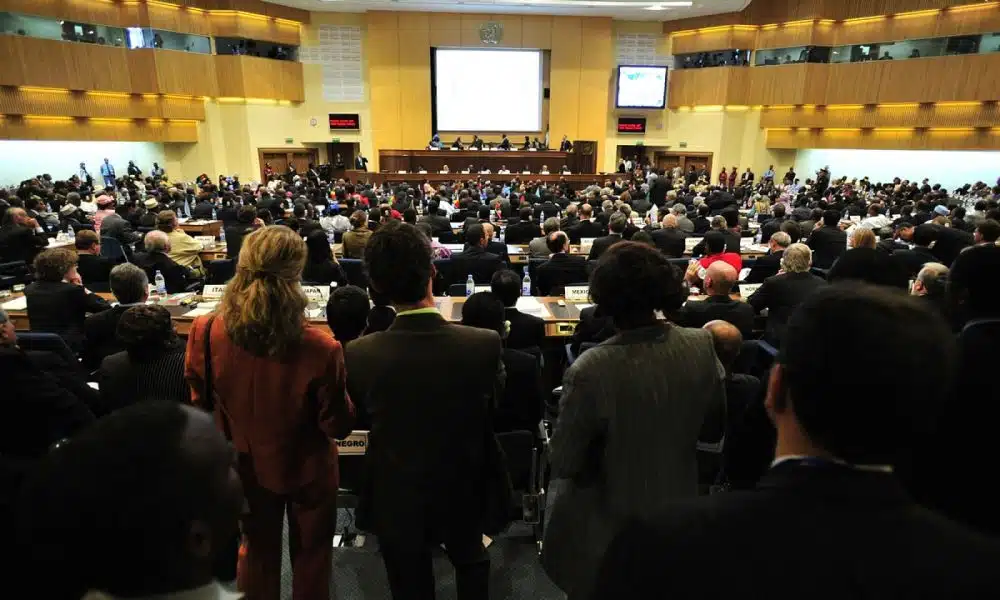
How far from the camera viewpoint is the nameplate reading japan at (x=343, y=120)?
2208 centimetres

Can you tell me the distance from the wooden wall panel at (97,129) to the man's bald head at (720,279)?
801 inches

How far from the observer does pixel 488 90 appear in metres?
22.0

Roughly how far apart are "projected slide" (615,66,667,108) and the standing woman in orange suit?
23051 millimetres

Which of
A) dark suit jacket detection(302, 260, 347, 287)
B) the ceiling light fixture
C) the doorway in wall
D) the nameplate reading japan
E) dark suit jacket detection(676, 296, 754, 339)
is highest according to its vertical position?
the ceiling light fixture

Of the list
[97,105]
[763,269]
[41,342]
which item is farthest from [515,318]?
[97,105]

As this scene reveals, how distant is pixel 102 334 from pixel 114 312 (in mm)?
185

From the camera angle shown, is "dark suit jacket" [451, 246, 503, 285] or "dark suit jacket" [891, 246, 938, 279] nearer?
"dark suit jacket" [891, 246, 938, 279]

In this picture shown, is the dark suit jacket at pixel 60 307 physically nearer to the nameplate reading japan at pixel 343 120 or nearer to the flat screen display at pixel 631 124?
the nameplate reading japan at pixel 343 120

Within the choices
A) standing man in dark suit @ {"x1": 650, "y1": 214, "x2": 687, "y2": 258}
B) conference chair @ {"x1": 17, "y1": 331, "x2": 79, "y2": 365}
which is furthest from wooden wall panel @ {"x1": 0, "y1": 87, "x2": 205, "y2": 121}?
standing man in dark suit @ {"x1": 650, "y1": 214, "x2": 687, "y2": 258}

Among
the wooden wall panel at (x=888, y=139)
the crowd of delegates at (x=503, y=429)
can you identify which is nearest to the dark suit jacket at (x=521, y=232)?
the crowd of delegates at (x=503, y=429)

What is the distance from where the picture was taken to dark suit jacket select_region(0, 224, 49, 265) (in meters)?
6.70

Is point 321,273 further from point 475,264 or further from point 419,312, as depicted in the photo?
point 419,312

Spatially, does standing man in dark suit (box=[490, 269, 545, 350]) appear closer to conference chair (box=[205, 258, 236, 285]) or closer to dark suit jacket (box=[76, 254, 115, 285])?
conference chair (box=[205, 258, 236, 285])

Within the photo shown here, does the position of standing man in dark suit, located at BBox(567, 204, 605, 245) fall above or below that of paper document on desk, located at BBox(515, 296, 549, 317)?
above
